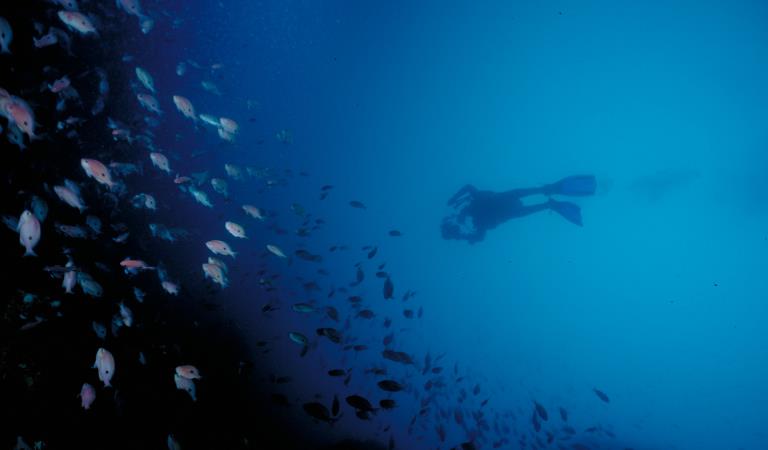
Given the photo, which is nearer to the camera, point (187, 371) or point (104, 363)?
point (104, 363)

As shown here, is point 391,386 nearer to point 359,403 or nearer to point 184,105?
point 359,403

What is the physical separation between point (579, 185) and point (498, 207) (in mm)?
4575

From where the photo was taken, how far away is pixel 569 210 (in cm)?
1792

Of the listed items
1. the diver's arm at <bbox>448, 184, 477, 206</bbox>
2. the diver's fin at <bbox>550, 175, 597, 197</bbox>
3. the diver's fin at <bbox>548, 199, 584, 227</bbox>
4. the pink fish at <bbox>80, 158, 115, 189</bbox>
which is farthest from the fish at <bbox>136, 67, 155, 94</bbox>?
the diver's fin at <bbox>550, 175, 597, 197</bbox>

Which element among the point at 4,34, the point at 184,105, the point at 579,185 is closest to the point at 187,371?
the point at 4,34

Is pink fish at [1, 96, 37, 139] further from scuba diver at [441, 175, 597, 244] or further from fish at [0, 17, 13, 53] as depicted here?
scuba diver at [441, 175, 597, 244]

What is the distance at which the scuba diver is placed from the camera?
704 inches

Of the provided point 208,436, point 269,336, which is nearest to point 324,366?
point 269,336

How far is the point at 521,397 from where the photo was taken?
51375 millimetres

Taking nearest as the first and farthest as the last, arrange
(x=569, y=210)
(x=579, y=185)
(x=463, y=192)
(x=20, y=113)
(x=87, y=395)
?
(x=20, y=113)
(x=87, y=395)
(x=463, y=192)
(x=569, y=210)
(x=579, y=185)

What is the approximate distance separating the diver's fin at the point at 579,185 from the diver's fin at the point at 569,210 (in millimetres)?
858

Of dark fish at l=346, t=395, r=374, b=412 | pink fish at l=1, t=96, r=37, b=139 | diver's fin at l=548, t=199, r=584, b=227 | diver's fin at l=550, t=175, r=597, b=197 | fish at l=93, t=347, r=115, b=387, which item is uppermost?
diver's fin at l=550, t=175, r=597, b=197

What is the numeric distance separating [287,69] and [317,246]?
1248 inches

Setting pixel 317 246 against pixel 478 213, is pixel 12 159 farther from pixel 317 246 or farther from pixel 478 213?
pixel 317 246
